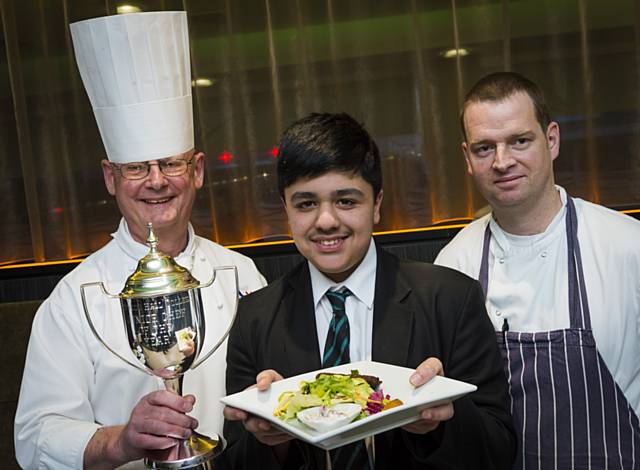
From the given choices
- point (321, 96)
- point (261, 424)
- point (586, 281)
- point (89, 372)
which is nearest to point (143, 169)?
point (89, 372)

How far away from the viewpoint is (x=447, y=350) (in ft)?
5.52

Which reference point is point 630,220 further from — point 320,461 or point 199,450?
point 199,450

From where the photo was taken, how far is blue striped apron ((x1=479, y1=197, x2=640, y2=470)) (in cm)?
186

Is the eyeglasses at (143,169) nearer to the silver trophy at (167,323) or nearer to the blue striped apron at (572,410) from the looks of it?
the silver trophy at (167,323)

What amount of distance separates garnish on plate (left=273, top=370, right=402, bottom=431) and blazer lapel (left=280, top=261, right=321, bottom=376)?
0.21 meters

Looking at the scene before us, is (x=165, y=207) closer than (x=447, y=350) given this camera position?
No

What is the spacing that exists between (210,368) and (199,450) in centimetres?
53

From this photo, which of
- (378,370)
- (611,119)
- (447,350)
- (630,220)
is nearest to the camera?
(378,370)

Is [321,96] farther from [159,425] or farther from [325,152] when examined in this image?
[159,425]

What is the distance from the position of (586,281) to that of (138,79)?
118 centimetres

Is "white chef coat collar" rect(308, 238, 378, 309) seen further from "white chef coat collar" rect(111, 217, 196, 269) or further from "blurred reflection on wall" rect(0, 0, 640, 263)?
"blurred reflection on wall" rect(0, 0, 640, 263)

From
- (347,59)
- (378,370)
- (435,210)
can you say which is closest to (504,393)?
(378,370)

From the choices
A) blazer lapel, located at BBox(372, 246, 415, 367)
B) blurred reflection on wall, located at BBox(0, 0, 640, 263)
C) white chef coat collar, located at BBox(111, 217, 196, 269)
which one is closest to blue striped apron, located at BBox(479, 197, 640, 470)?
blazer lapel, located at BBox(372, 246, 415, 367)

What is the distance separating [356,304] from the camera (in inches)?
68.8
